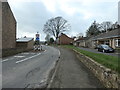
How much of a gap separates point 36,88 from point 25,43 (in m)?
28.0

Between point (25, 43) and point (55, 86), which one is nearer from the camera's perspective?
point (55, 86)

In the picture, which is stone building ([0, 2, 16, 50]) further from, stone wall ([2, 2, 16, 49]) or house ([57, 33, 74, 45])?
house ([57, 33, 74, 45])

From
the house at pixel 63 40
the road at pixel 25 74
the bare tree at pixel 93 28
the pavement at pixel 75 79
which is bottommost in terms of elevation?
the road at pixel 25 74

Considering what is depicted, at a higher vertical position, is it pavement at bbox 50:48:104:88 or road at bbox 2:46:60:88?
pavement at bbox 50:48:104:88

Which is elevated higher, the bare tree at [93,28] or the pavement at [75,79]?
the bare tree at [93,28]

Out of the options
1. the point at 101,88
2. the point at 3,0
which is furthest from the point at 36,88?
the point at 3,0

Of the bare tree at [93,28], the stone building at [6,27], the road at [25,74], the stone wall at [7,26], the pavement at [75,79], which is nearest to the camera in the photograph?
the pavement at [75,79]

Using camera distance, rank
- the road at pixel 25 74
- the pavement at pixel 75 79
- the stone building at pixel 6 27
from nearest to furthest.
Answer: the pavement at pixel 75 79 < the road at pixel 25 74 < the stone building at pixel 6 27

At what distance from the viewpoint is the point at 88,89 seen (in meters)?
5.15

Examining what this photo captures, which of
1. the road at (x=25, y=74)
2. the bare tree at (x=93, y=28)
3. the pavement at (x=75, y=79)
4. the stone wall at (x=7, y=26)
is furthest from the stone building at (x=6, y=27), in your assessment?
the bare tree at (x=93, y=28)

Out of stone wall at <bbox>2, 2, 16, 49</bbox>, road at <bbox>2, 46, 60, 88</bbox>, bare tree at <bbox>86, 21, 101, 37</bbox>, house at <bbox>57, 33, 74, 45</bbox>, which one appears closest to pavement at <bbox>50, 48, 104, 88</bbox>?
road at <bbox>2, 46, 60, 88</bbox>

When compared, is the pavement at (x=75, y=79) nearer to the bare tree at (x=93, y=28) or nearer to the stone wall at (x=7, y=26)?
the stone wall at (x=7, y=26)

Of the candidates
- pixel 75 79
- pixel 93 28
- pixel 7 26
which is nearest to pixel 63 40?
pixel 93 28

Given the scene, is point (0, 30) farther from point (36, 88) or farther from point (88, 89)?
point (88, 89)
